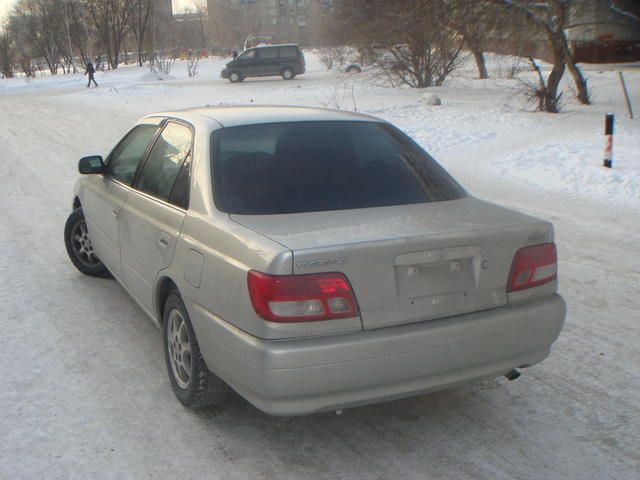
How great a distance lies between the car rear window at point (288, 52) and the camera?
41.1 meters

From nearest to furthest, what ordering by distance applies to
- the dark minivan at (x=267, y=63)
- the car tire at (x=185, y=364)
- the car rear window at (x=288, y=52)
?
1. the car tire at (x=185, y=364)
2. the dark minivan at (x=267, y=63)
3. the car rear window at (x=288, y=52)

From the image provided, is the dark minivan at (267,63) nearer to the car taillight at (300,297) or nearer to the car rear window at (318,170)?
the car rear window at (318,170)

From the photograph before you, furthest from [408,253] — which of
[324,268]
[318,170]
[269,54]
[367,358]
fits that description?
[269,54]

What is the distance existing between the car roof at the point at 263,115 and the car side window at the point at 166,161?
0.41ft

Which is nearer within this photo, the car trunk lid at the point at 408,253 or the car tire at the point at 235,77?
Result: the car trunk lid at the point at 408,253

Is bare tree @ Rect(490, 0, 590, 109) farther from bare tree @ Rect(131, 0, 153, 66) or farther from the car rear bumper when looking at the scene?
bare tree @ Rect(131, 0, 153, 66)

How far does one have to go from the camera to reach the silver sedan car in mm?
3021

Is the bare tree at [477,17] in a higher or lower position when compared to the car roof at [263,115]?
higher

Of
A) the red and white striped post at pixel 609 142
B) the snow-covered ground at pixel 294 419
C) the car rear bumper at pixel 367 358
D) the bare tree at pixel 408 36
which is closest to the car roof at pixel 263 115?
the car rear bumper at pixel 367 358

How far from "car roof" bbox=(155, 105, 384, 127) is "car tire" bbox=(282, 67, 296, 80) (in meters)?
37.3

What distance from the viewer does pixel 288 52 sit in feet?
135

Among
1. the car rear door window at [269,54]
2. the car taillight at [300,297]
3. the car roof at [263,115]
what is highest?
the car rear door window at [269,54]

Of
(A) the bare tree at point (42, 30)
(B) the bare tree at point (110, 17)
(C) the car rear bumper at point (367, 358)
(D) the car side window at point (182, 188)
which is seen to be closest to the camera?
(C) the car rear bumper at point (367, 358)

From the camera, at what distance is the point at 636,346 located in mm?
4465
